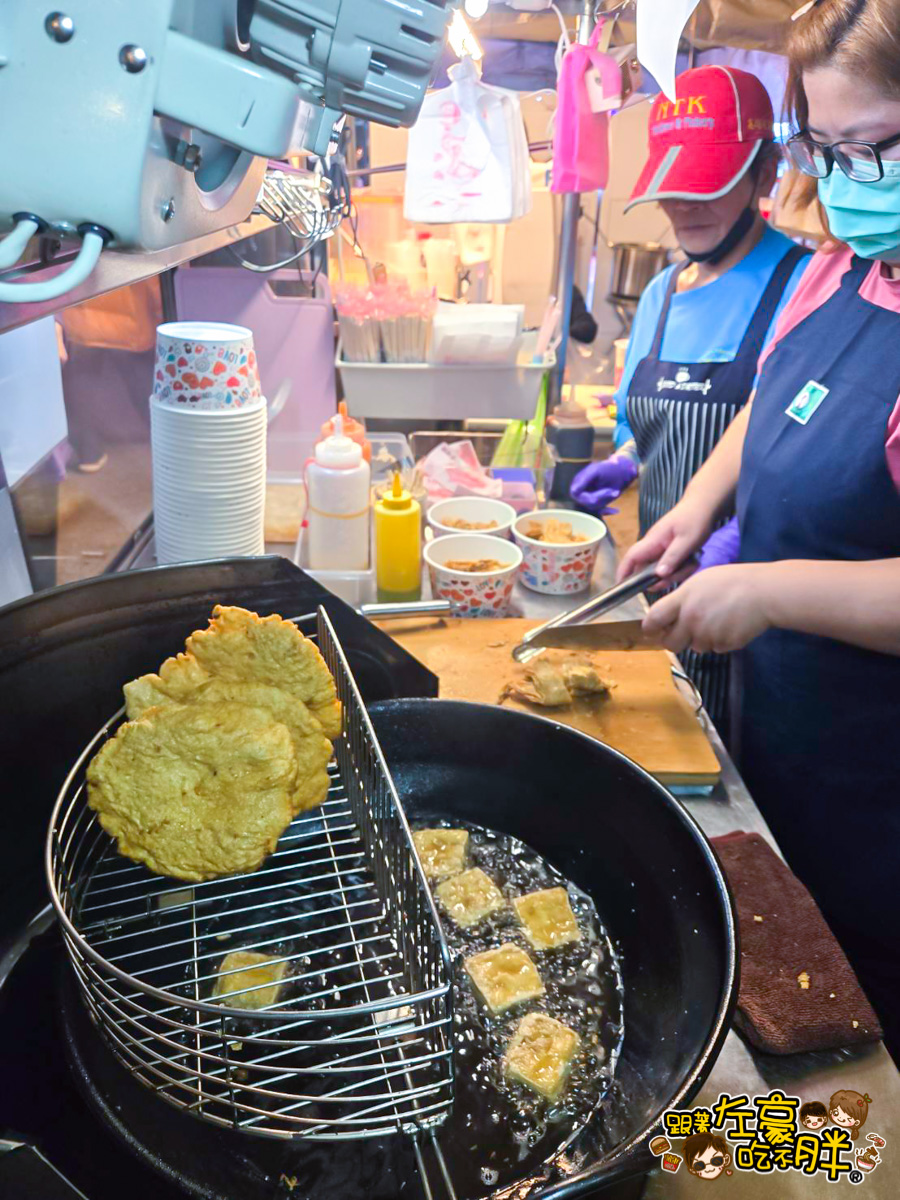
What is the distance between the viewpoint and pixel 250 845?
904mm

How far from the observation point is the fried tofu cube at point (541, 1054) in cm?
86

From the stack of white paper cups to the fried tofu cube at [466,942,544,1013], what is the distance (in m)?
1.02

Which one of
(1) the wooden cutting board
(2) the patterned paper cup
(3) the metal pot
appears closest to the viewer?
(1) the wooden cutting board

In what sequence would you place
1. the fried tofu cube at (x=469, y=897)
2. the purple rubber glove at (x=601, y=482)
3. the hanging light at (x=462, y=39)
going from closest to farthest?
the fried tofu cube at (x=469, y=897), the hanging light at (x=462, y=39), the purple rubber glove at (x=601, y=482)

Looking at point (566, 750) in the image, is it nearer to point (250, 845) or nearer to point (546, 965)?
point (546, 965)

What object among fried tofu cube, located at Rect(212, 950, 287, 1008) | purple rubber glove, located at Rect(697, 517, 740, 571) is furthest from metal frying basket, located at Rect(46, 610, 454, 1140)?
purple rubber glove, located at Rect(697, 517, 740, 571)

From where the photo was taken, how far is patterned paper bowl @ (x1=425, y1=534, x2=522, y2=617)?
6.45 feet

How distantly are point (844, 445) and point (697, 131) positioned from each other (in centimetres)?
118

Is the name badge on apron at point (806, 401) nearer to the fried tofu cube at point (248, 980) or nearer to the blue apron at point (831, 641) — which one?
the blue apron at point (831, 641)

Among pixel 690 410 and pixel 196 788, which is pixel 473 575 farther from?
pixel 196 788

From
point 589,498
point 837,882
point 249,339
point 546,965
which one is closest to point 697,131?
point 589,498

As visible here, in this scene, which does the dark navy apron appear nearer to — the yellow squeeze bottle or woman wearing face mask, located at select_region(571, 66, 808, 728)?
woman wearing face mask, located at select_region(571, 66, 808, 728)

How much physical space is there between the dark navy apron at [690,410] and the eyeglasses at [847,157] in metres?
0.82

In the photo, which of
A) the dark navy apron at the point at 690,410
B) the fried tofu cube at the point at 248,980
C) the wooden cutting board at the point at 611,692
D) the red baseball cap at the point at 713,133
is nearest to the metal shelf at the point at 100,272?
the fried tofu cube at the point at 248,980
